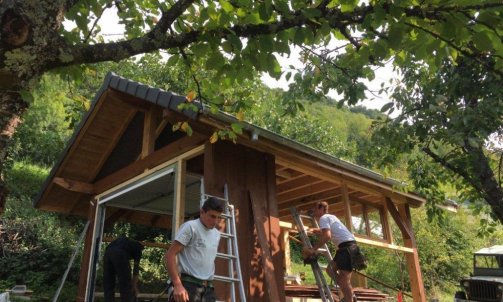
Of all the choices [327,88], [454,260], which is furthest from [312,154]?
[454,260]

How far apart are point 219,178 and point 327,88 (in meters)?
1.92

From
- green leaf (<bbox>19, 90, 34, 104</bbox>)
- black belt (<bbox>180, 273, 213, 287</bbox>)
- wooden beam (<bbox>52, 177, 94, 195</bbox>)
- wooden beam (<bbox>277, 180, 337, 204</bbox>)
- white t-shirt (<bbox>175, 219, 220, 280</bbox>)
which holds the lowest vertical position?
black belt (<bbox>180, 273, 213, 287</bbox>)

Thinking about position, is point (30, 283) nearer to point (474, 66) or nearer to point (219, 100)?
point (219, 100)

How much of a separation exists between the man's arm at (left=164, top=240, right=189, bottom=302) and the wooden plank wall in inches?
75.9

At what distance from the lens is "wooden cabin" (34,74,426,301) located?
593cm

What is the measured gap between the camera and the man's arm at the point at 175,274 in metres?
3.33

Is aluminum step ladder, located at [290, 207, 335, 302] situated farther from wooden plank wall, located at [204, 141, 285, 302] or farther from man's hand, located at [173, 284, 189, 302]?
man's hand, located at [173, 284, 189, 302]

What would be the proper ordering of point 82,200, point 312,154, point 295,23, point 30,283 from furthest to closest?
point 30,283
point 82,200
point 312,154
point 295,23

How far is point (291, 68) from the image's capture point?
5.16m

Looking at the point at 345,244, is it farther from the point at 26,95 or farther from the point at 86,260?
the point at 86,260

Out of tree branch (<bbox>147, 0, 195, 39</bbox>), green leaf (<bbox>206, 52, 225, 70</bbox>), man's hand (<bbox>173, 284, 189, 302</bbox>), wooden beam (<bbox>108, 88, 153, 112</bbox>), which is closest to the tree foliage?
green leaf (<bbox>206, 52, 225, 70</bbox>)

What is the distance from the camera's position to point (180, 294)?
10.9 ft

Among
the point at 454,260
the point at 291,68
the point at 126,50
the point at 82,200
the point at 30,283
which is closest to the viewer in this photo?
the point at 126,50

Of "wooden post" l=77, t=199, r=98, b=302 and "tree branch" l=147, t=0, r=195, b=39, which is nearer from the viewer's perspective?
"tree branch" l=147, t=0, r=195, b=39
